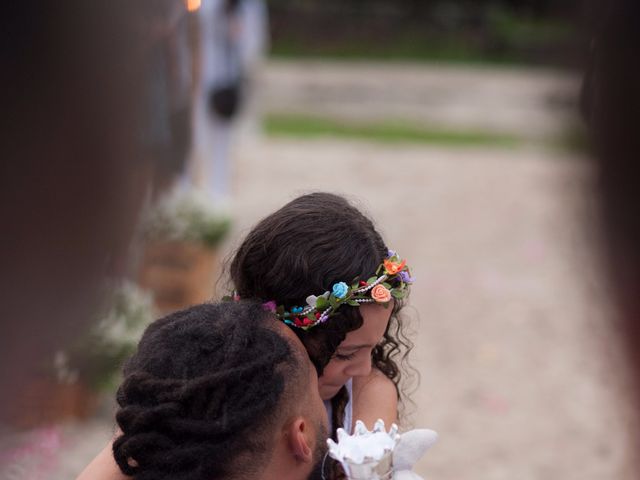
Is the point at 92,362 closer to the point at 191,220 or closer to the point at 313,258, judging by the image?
the point at 191,220

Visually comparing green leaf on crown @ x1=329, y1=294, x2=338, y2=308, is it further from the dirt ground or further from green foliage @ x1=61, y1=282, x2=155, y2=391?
green foliage @ x1=61, y1=282, x2=155, y2=391

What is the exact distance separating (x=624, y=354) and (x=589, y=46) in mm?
3708

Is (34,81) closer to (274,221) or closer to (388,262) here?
(274,221)

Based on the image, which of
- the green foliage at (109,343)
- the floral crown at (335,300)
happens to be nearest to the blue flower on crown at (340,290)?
the floral crown at (335,300)

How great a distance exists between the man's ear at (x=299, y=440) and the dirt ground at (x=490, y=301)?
2.02ft

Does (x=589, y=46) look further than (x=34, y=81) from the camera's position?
No

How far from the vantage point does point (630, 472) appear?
12.0 ft

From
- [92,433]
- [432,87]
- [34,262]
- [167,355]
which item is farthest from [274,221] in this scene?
[432,87]

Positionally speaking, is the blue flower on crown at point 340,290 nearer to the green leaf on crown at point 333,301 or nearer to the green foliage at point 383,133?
the green leaf on crown at point 333,301

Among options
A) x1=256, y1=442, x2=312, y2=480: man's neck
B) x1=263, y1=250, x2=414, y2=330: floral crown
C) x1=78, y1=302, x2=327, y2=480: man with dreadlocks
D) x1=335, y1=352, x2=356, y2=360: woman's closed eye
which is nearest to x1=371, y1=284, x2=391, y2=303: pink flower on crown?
x1=263, y1=250, x2=414, y2=330: floral crown

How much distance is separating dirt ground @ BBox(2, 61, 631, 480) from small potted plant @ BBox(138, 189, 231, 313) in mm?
583

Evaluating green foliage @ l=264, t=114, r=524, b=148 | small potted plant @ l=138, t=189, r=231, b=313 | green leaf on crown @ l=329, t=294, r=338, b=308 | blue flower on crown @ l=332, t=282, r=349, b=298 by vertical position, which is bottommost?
green foliage @ l=264, t=114, r=524, b=148

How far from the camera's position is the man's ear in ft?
4.33

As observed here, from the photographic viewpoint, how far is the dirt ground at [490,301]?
3762 millimetres
